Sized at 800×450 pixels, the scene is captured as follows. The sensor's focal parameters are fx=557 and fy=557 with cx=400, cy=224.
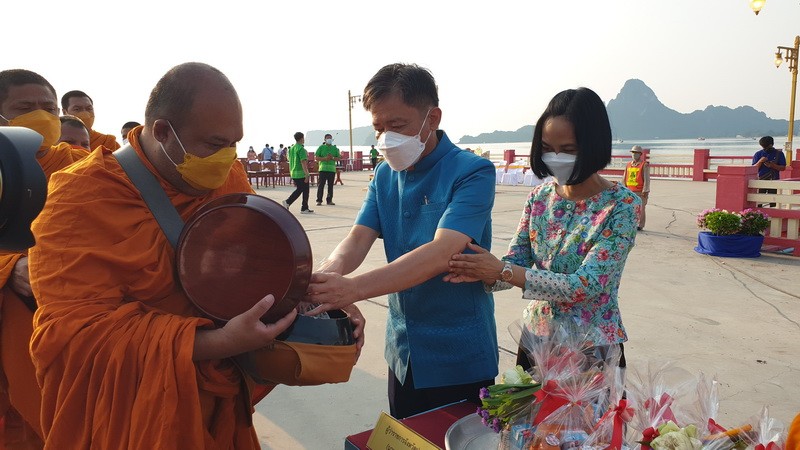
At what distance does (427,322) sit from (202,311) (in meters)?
0.91

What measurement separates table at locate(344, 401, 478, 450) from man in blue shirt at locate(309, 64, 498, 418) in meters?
0.24

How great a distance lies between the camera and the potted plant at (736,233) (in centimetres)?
754

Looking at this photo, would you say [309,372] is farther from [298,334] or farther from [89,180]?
[89,180]

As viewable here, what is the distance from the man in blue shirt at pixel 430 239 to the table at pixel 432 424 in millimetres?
237

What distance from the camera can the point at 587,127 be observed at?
1912 millimetres

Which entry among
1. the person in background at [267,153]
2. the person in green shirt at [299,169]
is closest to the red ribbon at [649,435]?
the person in green shirt at [299,169]

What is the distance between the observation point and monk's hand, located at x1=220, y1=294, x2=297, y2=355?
1.16 m

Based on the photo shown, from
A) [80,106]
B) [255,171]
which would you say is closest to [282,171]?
[255,171]

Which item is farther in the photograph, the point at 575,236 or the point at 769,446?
the point at 575,236

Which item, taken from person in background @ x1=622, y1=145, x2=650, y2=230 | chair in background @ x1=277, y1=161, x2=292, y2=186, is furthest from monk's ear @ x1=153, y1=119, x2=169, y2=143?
chair in background @ x1=277, y1=161, x2=292, y2=186

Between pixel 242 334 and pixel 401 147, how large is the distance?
3.20 feet

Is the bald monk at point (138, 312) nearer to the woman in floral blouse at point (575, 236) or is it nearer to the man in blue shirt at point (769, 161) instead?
the woman in floral blouse at point (575, 236)

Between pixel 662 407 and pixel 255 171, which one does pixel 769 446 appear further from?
pixel 255 171

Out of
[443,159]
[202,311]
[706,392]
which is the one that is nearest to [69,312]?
[202,311]
